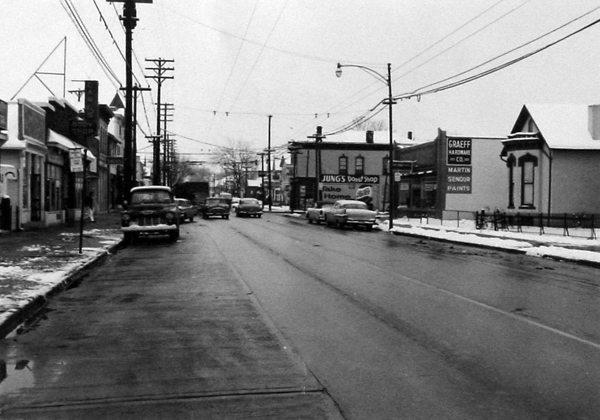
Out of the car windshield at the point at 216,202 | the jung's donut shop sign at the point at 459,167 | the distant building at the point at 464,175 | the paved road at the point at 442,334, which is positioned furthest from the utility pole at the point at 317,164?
the paved road at the point at 442,334

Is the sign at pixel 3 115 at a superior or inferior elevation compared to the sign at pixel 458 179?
superior

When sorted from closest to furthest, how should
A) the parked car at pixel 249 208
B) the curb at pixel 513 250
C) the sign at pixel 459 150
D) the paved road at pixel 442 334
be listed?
the paved road at pixel 442 334, the curb at pixel 513 250, the sign at pixel 459 150, the parked car at pixel 249 208

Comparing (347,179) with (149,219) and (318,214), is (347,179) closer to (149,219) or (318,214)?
(318,214)

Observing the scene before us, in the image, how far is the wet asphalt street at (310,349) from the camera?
5512mm

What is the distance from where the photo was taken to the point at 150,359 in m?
7.02

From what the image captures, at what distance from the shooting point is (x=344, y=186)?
243ft

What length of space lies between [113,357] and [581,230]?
98.8ft

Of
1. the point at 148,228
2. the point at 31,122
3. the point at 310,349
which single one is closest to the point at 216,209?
the point at 31,122

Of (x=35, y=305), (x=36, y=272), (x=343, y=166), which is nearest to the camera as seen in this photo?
(x=35, y=305)

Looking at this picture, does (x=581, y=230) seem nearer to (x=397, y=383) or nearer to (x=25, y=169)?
(x=25, y=169)

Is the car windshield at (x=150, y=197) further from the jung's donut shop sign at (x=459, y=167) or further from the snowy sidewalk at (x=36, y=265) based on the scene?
the jung's donut shop sign at (x=459, y=167)

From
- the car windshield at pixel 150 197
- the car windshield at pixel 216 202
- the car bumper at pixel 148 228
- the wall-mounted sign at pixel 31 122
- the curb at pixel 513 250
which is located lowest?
the curb at pixel 513 250

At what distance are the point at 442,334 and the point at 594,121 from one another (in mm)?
31922

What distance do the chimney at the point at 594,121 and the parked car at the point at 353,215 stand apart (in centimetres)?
1254
